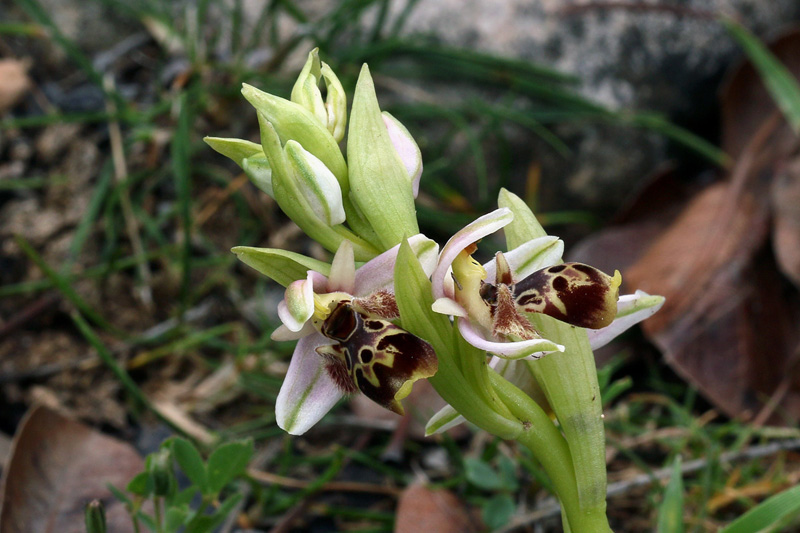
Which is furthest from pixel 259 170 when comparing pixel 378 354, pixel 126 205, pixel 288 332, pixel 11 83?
pixel 11 83

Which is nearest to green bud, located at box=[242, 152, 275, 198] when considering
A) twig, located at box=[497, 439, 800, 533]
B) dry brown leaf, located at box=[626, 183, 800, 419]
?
twig, located at box=[497, 439, 800, 533]

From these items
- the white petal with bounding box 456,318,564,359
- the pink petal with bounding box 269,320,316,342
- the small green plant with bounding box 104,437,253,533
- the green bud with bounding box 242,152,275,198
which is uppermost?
the green bud with bounding box 242,152,275,198

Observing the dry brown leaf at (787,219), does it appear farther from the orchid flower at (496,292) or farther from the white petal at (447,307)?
the white petal at (447,307)

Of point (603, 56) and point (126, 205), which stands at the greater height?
point (603, 56)

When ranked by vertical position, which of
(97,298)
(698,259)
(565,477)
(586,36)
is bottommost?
(97,298)

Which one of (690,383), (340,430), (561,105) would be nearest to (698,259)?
(690,383)

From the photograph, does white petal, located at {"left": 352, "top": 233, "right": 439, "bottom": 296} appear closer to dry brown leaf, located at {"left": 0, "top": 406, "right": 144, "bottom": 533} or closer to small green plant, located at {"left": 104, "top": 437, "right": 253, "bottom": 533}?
small green plant, located at {"left": 104, "top": 437, "right": 253, "bottom": 533}

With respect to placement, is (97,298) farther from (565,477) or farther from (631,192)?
(631,192)

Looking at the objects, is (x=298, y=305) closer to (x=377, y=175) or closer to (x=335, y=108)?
(x=377, y=175)
